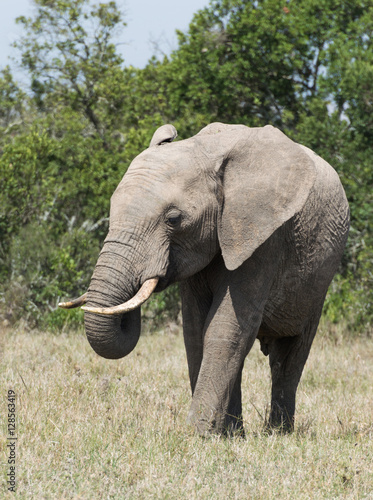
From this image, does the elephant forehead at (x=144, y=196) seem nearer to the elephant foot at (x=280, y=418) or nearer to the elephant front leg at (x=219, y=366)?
the elephant front leg at (x=219, y=366)

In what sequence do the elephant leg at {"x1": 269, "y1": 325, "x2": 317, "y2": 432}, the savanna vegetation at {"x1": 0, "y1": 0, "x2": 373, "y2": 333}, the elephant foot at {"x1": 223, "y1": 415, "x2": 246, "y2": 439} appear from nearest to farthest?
the elephant foot at {"x1": 223, "y1": 415, "x2": 246, "y2": 439}, the elephant leg at {"x1": 269, "y1": 325, "x2": 317, "y2": 432}, the savanna vegetation at {"x1": 0, "y1": 0, "x2": 373, "y2": 333}

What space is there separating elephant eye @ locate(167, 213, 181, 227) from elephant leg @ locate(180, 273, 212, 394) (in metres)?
0.70

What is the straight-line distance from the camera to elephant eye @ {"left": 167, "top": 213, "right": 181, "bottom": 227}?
4.75 metres

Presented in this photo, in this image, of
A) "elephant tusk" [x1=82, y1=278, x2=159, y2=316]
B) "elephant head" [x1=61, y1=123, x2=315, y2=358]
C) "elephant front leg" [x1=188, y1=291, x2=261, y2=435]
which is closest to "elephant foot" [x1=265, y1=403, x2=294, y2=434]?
"elephant front leg" [x1=188, y1=291, x2=261, y2=435]

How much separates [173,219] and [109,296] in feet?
2.02

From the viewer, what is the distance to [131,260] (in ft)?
15.2

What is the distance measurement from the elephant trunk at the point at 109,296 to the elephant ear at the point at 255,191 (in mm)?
696

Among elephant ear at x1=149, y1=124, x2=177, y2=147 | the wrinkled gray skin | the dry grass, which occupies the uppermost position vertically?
elephant ear at x1=149, y1=124, x2=177, y2=147

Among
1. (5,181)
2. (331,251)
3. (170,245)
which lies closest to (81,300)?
(170,245)

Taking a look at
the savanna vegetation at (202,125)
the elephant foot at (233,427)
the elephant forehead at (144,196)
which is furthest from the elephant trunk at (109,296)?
the savanna vegetation at (202,125)

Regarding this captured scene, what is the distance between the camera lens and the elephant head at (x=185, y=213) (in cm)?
458

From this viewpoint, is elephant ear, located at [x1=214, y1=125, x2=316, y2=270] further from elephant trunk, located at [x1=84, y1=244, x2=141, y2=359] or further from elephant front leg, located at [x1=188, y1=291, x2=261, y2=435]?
elephant trunk, located at [x1=84, y1=244, x2=141, y2=359]

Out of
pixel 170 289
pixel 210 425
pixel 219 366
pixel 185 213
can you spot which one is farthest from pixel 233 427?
pixel 170 289

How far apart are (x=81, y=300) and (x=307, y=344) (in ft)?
7.22
